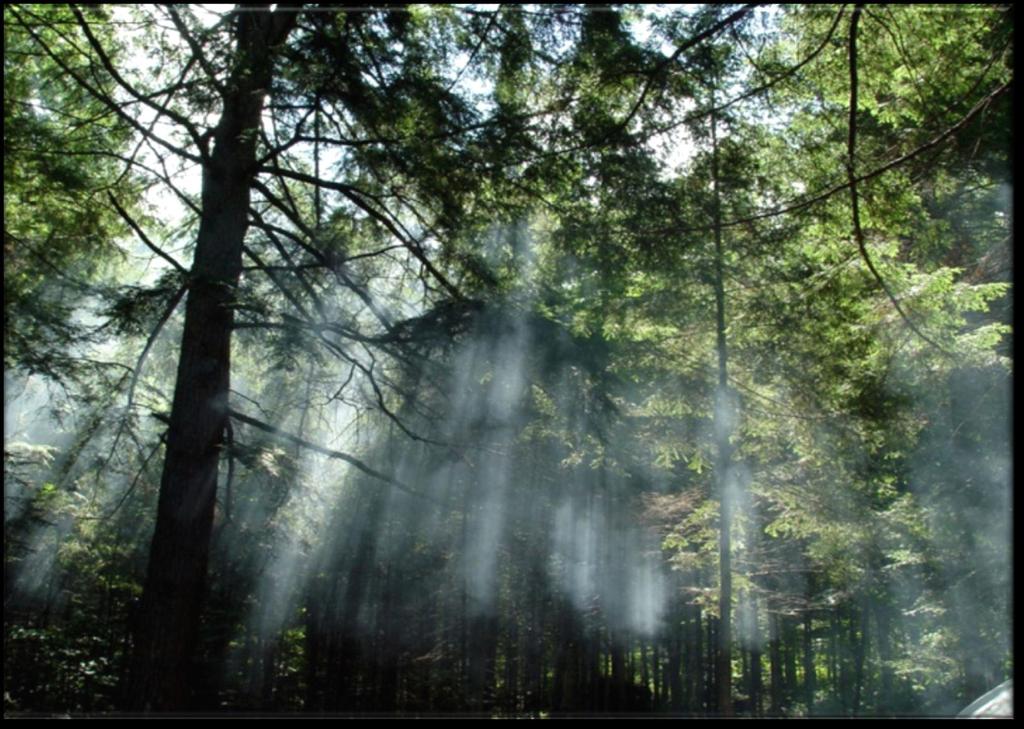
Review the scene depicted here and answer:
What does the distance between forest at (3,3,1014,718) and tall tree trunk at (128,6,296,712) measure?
0.09 feet

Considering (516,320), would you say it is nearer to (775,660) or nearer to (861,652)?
(775,660)

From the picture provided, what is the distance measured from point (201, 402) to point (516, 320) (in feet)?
8.19

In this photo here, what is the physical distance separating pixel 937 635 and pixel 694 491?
503cm

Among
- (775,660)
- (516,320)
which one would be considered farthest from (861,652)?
(516,320)

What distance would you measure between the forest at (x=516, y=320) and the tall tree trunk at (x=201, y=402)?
0.09 ft

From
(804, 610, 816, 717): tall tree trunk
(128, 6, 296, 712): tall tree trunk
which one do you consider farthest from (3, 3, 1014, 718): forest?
(804, 610, 816, 717): tall tree trunk

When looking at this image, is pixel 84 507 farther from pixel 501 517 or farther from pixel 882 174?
pixel 882 174

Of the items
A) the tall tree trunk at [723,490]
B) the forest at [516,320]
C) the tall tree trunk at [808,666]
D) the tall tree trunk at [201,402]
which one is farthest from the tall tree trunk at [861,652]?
the tall tree trunk at [201,402]

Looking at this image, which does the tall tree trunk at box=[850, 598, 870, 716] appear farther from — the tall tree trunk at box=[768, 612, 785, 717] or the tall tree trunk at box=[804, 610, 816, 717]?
the tall tree trunk at box=[768, 612, 785, 717]

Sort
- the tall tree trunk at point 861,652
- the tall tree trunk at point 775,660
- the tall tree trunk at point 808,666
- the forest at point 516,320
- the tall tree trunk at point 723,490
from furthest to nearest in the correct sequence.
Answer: the tall tree trunk at point 861,652
the tall tree trunk at point 808,666
the tall tree trunk at point 775,660
the tall tree trunk at point 723,490
the forest at point 516,320

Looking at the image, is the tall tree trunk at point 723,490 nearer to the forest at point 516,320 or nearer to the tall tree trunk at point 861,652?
the forest at point 516,320

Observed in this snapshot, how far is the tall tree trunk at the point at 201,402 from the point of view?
4820 millimetres

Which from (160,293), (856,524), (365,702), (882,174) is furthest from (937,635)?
(160,293)

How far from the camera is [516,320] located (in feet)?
19.9
